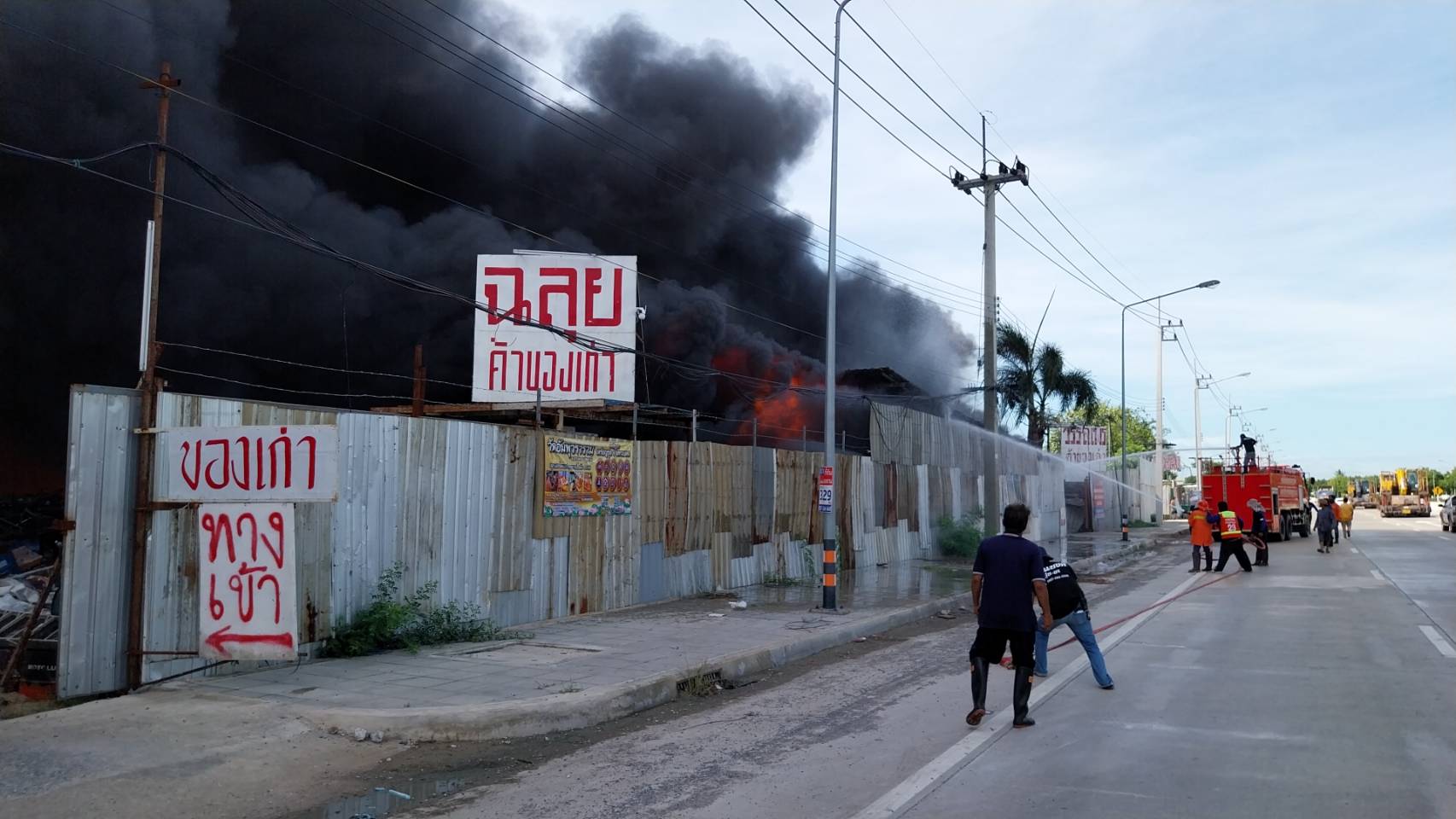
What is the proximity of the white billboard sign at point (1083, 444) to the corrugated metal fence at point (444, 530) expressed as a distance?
2998 centimetres

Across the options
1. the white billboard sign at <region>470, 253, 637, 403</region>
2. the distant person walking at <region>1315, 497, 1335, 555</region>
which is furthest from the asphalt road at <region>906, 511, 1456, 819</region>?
the distant person walking at <region>1315, 497, 1335, 555</region>

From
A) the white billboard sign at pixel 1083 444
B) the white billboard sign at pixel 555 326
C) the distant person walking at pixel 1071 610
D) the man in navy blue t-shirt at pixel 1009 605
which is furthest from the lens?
the white billboard sign at pixel 1083 444

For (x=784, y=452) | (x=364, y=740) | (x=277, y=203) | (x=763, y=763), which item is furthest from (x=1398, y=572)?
(x=277, y=203)

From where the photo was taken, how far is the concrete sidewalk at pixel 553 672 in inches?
277

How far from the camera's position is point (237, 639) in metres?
7.42

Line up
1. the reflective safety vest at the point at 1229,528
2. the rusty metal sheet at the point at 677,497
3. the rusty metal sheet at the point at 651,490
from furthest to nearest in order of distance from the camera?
the reflective safety vest at the point at 1229,528, the rusty metal sheet at the point at 677,497, the rusty metal sheet at the point at 651,490

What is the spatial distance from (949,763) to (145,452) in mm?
6578

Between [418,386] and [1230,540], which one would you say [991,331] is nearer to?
[1230,540]

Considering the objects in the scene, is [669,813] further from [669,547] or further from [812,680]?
[669,547]

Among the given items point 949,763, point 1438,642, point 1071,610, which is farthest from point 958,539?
point 949,763

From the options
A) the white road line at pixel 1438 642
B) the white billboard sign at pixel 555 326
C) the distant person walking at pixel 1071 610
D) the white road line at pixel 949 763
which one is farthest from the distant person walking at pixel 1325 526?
the distant person walking at pixel 1071 610

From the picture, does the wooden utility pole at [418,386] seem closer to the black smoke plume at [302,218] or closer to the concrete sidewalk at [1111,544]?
the black smoke plume at [302,218]

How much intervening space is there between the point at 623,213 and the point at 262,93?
10548mm

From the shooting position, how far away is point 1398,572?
19.5m
